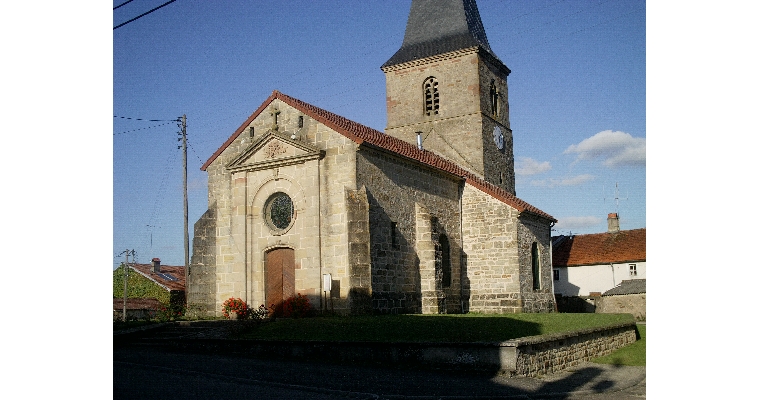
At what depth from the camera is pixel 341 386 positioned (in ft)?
35.7

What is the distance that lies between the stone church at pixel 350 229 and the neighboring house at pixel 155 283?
3.21 meters

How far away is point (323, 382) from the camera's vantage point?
11227mm

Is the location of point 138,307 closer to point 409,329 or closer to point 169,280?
point 169,280

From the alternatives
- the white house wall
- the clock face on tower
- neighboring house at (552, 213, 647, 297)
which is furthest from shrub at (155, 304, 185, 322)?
the white house wall

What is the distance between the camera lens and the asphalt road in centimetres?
1012

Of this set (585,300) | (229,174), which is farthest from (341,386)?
(585,300)

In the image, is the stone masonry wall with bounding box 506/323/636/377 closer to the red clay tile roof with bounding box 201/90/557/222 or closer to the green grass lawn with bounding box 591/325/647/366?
the green grass lawn with bounding box 591/325/647/366

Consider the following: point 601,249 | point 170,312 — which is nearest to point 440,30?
point 601,249

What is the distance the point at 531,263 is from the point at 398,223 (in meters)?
7.61

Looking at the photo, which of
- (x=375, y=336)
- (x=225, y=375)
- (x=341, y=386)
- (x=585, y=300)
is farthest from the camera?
(x=585, y=300)
